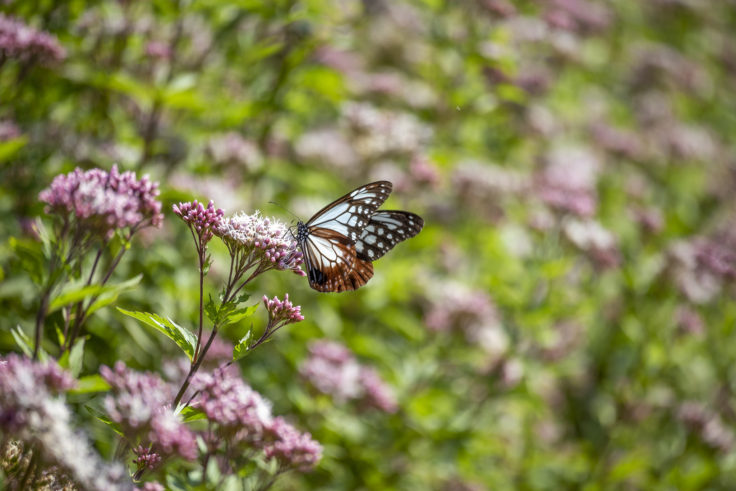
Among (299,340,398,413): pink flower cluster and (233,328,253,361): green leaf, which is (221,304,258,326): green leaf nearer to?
(233,328,253,361): green leaf

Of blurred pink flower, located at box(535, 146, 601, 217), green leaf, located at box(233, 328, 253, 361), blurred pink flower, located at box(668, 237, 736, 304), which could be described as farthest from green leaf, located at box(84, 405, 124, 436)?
blurred pink flower, located at box(668, 237, 736, 304)

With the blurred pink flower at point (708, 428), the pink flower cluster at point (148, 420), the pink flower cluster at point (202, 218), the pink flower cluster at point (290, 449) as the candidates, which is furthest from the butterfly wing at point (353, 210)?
the blurred pink flower at point (708, 428)

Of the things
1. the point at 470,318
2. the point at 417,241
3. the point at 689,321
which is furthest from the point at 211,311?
the point at 689,321

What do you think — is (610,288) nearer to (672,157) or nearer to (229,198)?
(672,157)

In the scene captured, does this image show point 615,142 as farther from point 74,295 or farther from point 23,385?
point 23,385

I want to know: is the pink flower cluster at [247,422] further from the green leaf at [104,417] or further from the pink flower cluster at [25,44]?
the pink flower cluster at [25,44]

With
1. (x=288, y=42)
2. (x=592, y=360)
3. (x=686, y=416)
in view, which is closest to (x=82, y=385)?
(x=288, y=42)
